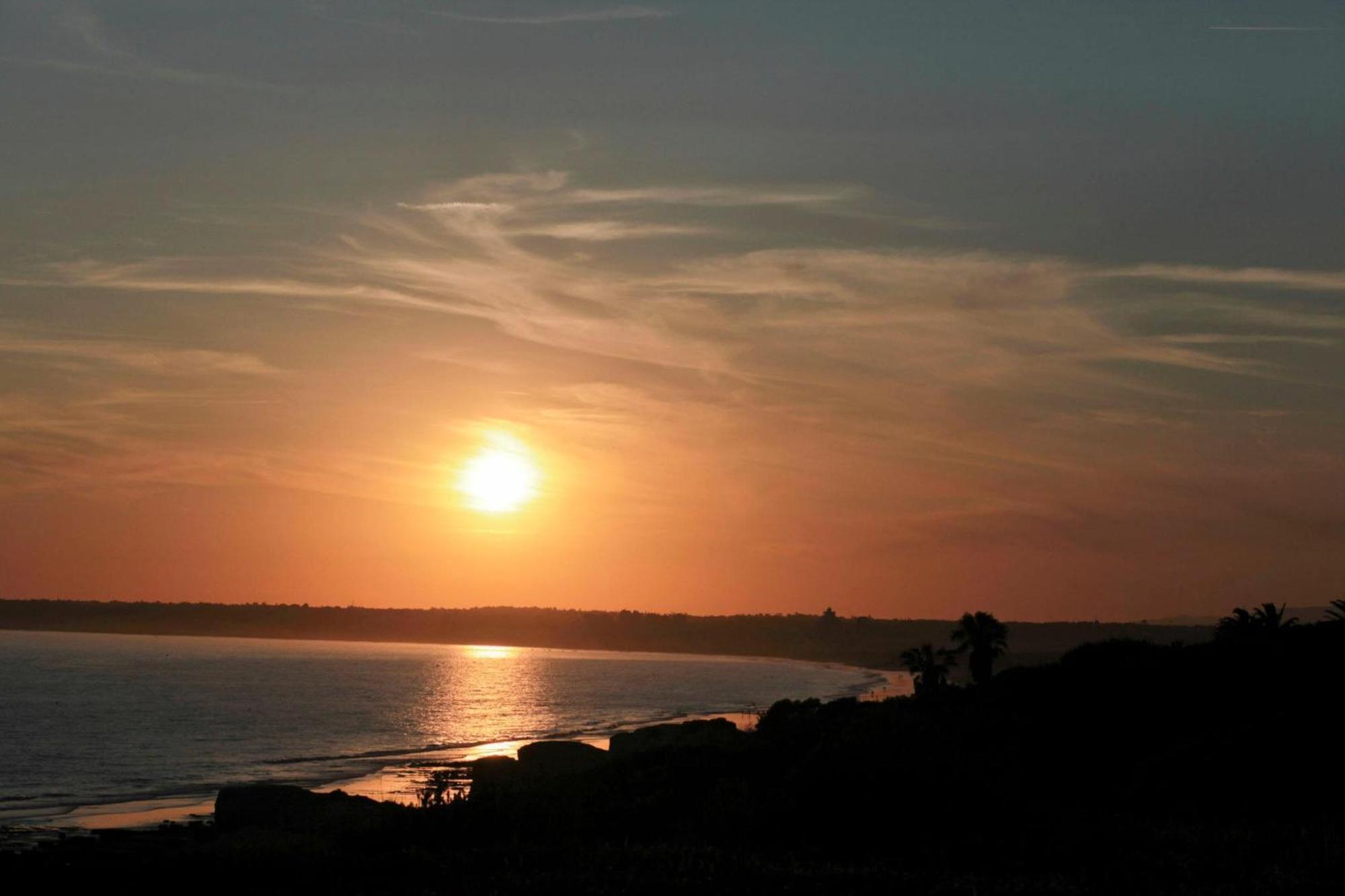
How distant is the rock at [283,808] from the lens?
37.8m

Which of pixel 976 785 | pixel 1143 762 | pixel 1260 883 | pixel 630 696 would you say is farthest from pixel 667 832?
Answer: pixel 630 696

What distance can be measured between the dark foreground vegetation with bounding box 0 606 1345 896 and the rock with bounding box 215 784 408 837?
0.11m

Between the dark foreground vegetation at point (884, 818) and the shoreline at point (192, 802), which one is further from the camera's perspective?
the shoreline at point (192, 802)

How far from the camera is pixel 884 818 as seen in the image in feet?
79.4

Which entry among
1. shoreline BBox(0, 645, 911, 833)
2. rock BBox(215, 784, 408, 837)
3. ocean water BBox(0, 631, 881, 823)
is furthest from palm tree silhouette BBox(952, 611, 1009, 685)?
rock BBox(215, 784, 408, 837)

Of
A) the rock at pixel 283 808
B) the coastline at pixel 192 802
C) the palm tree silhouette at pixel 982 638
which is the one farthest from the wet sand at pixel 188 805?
the palm tree silhouette at pixel 982 638

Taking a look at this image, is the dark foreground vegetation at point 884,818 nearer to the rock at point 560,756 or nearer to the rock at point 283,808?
the rock at point 283,808

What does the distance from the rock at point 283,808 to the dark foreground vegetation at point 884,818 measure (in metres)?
0.11

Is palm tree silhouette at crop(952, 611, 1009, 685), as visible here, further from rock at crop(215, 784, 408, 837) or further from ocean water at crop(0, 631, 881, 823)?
rock at crop(215, 784, 408, 837)

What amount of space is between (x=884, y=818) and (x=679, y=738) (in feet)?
122

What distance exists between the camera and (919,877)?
60.1ft

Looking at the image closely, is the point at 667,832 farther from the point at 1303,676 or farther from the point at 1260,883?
the point at 1303,676

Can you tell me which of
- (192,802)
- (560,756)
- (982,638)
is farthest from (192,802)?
(982,638)

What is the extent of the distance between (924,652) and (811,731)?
55.4 meters
